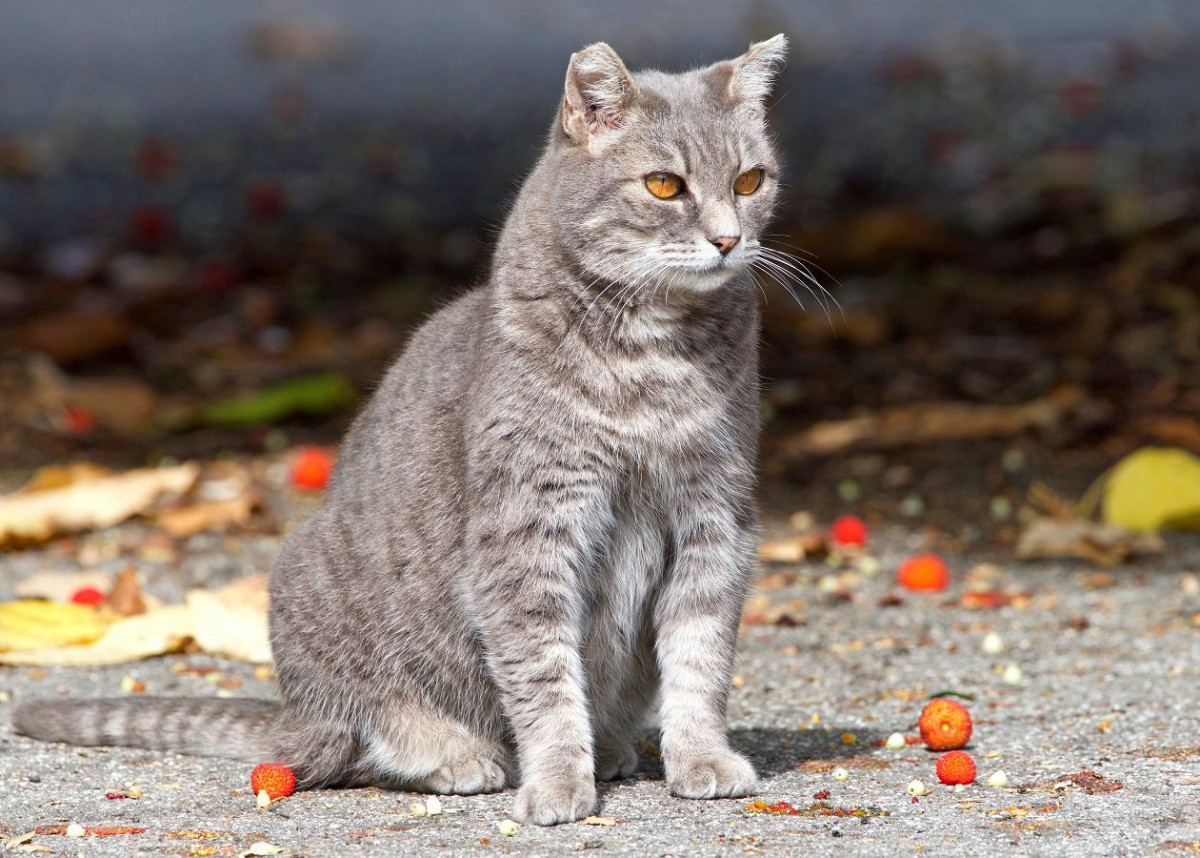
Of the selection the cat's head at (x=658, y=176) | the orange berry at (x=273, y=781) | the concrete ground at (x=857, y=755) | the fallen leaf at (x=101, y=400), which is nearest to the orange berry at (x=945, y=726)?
the concrete ground at (x=857, y=755)

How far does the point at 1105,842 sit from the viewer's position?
10.2ft

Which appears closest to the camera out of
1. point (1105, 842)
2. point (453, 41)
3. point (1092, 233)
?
point (1105, 842)

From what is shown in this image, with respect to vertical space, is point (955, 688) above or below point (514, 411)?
below

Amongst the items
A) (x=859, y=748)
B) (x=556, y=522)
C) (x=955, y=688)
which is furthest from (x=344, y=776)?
(x=955, y=688)

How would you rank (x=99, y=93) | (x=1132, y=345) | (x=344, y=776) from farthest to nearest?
1. (x=99, y=93)
2. (x=1132, y=345)
3. (x=344, y=776)

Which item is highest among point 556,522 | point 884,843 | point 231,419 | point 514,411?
point 514,411

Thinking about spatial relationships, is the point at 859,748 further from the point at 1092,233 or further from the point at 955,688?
the point at 1092,233

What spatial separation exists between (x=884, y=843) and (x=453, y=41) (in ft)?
48.8

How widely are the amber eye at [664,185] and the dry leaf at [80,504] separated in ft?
10.7

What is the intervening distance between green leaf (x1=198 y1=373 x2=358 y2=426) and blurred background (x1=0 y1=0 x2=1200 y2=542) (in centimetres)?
2

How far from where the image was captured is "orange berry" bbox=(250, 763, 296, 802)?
12.0 ft

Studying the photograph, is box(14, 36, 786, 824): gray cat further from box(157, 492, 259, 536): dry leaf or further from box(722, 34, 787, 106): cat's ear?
box(157, 492, 259, 536): dry leaf

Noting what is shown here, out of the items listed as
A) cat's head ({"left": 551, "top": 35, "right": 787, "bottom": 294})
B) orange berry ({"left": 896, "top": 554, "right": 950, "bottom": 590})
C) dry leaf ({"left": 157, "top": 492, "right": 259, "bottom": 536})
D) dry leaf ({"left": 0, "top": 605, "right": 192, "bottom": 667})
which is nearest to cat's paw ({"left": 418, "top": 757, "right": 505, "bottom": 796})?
cat's head ({"left": 551, "top": 35, "right": 787, "bottom": 294})

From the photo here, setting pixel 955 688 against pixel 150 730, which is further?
pixel 955 688
